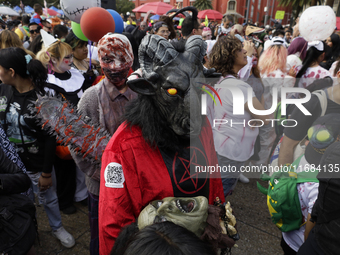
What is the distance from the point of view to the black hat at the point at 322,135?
165cm

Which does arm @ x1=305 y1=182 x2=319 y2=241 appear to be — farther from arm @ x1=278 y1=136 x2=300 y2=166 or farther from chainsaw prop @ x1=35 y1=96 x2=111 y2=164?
chainsaw prop @ x1=35 y1=96 x2=111 y2=164

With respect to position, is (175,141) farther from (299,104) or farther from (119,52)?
(299,104)

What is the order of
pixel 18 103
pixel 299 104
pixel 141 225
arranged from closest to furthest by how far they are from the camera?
pixel 141 225 → pixel 299 104 → pixel 18 103

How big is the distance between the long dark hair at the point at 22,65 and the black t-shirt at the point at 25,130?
0.46 feet

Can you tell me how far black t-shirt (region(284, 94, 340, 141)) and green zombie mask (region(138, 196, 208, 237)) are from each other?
1.46 m

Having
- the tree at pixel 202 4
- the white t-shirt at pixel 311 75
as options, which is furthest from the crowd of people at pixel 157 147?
the tree at pixel 202 4

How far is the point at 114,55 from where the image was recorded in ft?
5.90

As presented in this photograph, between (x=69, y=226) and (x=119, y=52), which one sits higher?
(x=119, y=52)

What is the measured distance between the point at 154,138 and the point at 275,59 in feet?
11.5

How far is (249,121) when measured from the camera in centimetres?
280

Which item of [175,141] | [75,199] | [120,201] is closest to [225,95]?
[175,141]

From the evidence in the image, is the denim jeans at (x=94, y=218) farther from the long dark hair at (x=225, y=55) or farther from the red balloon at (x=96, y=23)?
the long dark hair at (x=225, y=55)

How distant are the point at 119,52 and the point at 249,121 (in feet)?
5.62

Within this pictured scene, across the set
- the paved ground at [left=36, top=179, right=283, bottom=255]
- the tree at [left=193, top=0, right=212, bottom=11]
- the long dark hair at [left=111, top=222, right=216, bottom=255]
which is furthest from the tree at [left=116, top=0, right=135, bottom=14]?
the long dark hair at [left=111, top=222, right=216, bottom=255]
